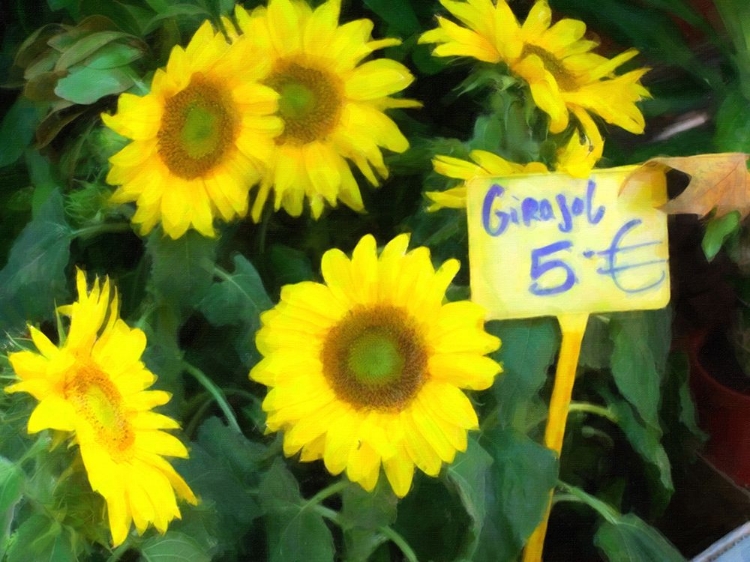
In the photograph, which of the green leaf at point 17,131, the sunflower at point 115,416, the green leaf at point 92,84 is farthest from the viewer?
the green leaf at point 17,131

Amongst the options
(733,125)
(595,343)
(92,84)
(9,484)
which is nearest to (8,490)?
(9,484)

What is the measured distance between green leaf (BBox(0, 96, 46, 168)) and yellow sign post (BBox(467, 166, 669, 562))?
0.33 m

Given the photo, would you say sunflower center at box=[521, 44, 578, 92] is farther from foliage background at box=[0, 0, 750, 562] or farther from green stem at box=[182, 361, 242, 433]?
green stem at box=[182, 361, 242, 433]

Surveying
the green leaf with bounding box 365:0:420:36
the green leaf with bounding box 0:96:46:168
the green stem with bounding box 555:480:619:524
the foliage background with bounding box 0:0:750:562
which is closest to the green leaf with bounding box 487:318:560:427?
the foliage background with bounding box 0:0:750:562

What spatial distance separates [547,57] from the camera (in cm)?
48

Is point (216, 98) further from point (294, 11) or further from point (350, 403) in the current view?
point (350, 403)

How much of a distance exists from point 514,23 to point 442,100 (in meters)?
0.12

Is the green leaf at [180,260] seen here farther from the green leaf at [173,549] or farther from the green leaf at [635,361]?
the green leaf at [635,361]

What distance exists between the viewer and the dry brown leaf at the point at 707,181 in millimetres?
408

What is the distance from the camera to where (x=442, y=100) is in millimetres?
558

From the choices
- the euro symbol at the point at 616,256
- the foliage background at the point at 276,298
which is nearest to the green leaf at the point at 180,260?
the foliage background at the point at 276,298

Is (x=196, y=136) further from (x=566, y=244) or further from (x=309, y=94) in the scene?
(x=566, y=244)

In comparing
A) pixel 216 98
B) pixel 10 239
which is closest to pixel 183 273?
pixel 216 98

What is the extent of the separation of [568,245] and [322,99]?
0.55 feet
